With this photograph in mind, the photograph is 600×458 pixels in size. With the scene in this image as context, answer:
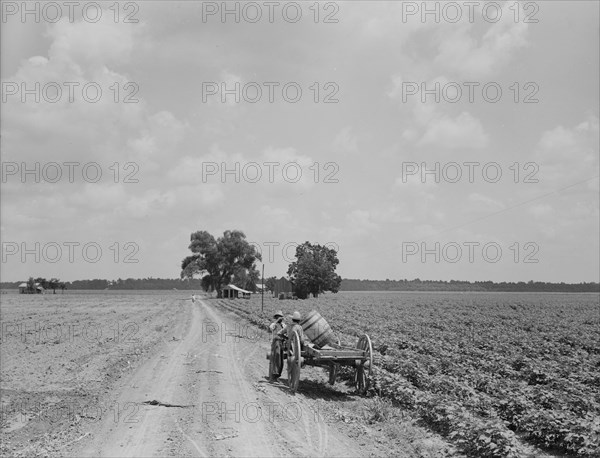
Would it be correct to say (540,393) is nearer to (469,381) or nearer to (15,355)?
(469,381)

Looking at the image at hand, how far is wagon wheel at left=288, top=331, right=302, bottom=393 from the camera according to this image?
38.5ft

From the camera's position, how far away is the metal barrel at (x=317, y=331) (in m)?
12.5

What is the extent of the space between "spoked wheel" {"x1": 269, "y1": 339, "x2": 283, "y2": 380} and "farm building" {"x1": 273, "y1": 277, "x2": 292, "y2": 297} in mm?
77155

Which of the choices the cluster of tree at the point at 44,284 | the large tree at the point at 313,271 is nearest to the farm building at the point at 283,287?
the large tree at the point at 313,271

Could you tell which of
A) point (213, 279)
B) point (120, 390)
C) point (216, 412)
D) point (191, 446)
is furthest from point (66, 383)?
point (213, 279)

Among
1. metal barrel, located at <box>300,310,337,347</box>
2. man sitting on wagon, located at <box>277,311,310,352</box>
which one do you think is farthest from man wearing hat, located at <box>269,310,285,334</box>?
metal barrel, located at <box>300,310,337,347</box>

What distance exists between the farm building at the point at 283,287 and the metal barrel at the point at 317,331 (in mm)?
78284

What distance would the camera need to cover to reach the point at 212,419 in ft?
31.2

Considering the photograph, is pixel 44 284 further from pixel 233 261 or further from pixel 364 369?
pixel 364 369

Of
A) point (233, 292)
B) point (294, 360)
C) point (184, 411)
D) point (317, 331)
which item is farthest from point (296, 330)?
point (233, 292)

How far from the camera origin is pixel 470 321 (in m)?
34.6

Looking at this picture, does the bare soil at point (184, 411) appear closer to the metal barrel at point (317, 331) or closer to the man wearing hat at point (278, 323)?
the metal barrel at point (317, 331)

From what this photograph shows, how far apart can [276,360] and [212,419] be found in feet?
13.5

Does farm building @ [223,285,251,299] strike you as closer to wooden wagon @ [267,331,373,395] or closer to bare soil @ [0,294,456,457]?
bare soil @ [0,294,456,457]
